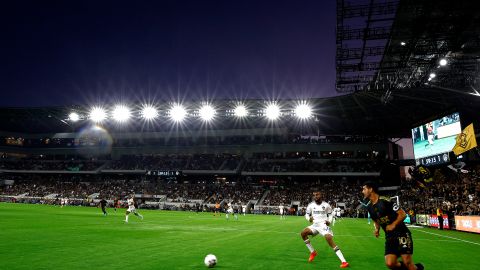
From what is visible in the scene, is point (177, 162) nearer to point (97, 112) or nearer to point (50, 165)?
point (97, 112)

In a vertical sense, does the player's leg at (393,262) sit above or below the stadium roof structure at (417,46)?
below

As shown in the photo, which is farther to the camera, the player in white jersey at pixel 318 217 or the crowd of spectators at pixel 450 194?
the crowd of spectators at pixel 450 194

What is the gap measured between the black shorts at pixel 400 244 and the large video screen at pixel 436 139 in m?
27.0

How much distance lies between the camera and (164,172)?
69375 mm

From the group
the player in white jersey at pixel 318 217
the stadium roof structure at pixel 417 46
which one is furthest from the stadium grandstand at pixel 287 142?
the player in white jersey at pixel 318 217

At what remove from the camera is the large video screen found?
29.9m

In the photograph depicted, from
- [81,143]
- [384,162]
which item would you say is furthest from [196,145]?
[384,162]

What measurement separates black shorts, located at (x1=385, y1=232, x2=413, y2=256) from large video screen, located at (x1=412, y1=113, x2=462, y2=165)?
2696cm

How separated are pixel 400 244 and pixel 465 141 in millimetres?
24845

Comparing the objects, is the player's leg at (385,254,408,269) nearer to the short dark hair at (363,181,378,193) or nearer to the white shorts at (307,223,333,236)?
the short dark hair at (363,181,378,193)

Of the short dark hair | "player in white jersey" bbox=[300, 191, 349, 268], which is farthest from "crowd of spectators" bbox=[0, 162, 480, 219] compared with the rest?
the short dark hair

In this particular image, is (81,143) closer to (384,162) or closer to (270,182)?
(270,182)

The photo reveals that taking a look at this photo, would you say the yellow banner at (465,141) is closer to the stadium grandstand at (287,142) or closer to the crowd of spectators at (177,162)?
the stadium grandstand at (287,142)

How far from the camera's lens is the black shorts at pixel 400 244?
6.80m
